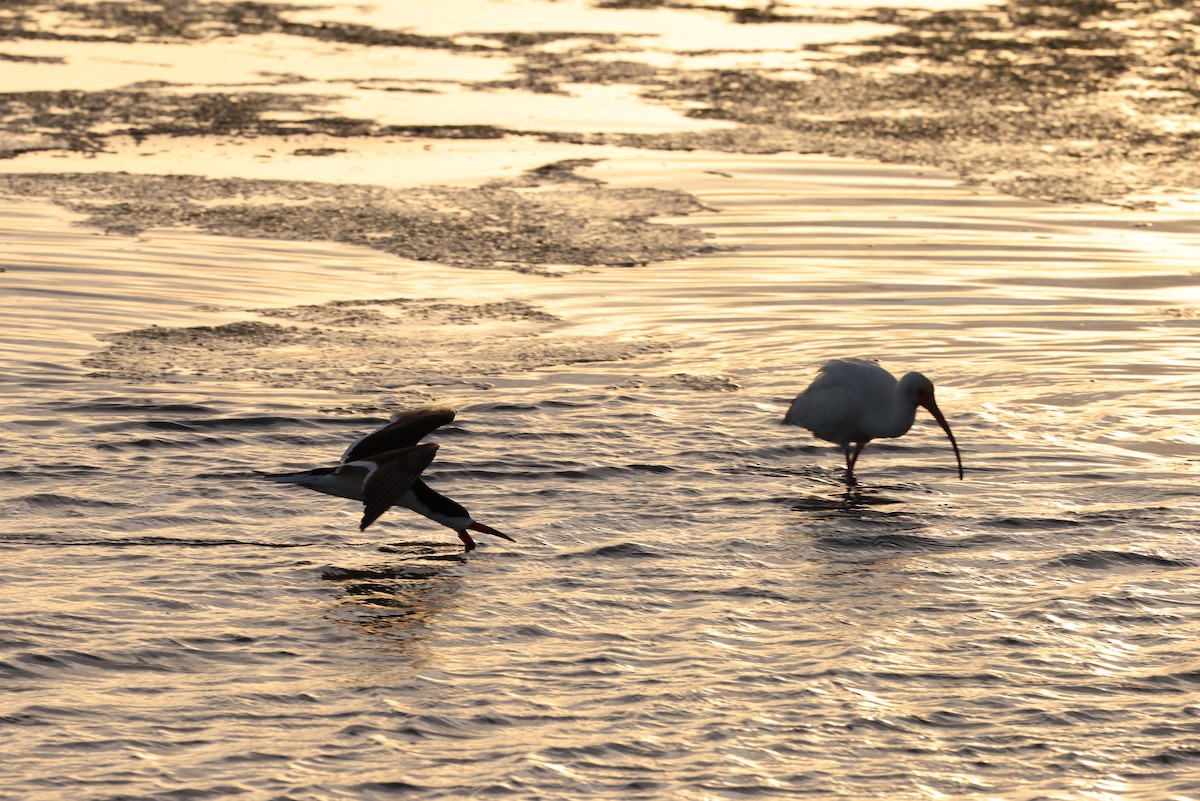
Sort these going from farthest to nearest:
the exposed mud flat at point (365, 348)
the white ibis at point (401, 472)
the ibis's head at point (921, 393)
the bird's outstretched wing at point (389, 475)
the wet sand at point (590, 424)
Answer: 1. the exposed mud flat at point (365, 348)
2. the ibis's head at point (921, 393)
3. the white ibis at point (401, 472)
4. the bird's outstretched wing at point (389, 475)
5. the wet sand at point (590, 424)

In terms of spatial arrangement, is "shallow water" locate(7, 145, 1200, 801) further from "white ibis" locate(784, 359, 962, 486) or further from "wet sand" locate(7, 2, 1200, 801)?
"white ibis" locate(784, 359, 962, 486)

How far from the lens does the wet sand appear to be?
648 cm

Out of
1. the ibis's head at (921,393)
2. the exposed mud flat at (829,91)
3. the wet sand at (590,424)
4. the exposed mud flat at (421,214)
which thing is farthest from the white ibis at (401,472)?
the exposed mud flat at (829,91)

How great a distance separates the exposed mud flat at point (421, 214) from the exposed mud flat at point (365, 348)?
121 centimetres

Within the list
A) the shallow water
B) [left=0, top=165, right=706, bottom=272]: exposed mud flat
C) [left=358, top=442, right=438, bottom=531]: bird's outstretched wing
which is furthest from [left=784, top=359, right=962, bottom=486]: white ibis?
[left=0, top=165, right=706, bottom=272]: exposed mud flat

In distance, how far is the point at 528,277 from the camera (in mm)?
12617

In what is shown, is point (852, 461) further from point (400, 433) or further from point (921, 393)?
point (400, 433)

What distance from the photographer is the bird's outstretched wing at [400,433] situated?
8383 millimetres

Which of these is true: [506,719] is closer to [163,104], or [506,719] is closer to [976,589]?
[976,589]

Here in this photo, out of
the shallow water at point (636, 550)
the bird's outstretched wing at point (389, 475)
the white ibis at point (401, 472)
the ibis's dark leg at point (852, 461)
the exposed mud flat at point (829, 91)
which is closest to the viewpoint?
the shallow water at point (636, 550)

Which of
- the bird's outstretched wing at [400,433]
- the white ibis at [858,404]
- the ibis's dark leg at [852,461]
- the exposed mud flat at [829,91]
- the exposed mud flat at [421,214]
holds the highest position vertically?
the exposed mud flat at [829,91]

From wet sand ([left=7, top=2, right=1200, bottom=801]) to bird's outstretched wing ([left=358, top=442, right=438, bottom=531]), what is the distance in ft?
1.19

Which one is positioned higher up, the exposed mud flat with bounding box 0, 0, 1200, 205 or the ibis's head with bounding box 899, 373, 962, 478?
the exposed mud flat with bounding box 0, 0, 1200, 205

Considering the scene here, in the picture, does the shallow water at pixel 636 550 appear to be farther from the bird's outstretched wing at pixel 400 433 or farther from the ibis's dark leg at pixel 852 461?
the bird's outstretched wing at pixel 400 433
